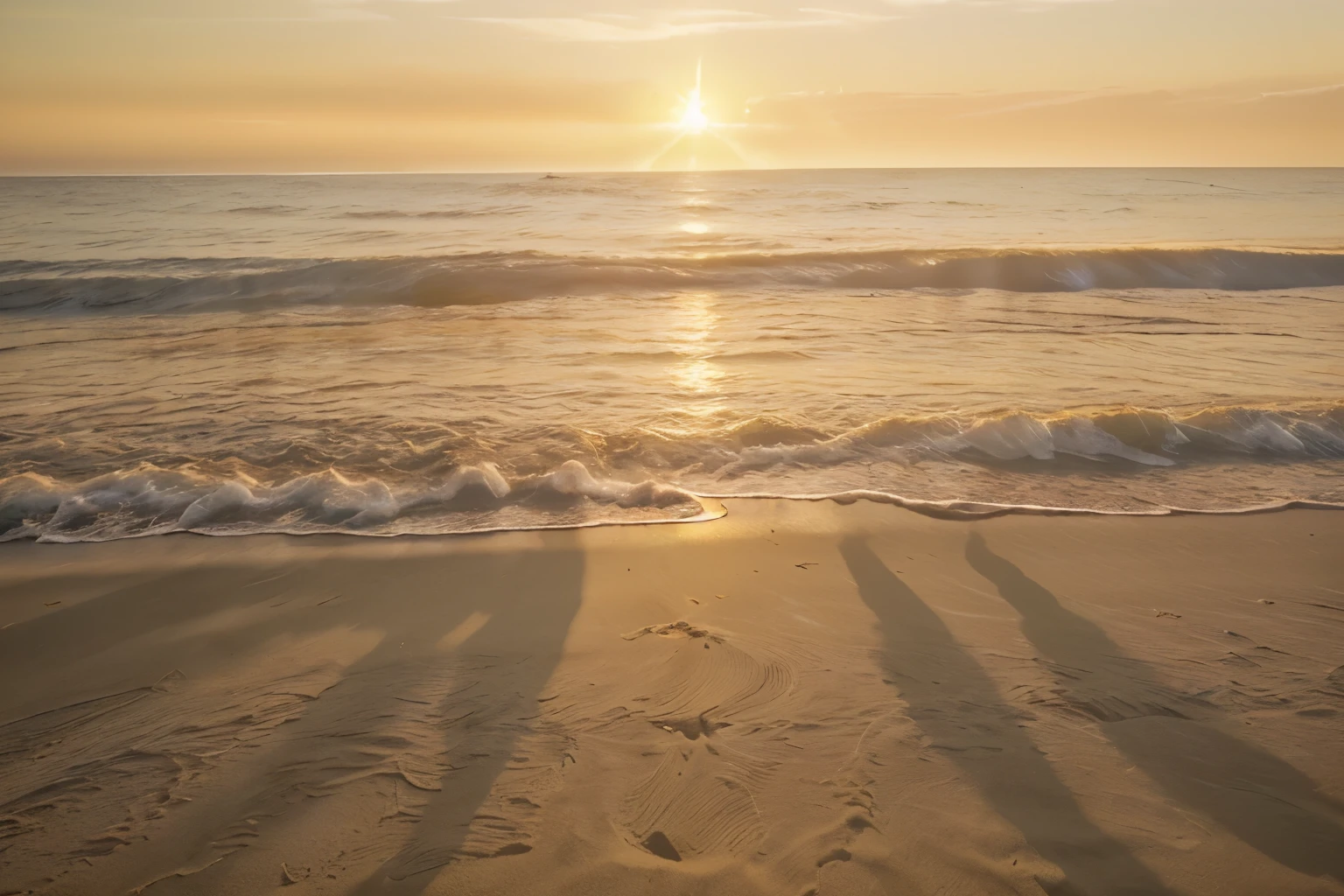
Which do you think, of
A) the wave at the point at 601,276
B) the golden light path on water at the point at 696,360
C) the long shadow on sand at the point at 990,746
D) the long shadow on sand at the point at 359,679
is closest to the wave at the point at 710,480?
the long shadow on sand at the point at 359,679

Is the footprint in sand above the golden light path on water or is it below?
below

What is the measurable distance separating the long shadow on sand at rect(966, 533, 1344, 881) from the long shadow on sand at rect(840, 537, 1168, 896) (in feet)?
1.07

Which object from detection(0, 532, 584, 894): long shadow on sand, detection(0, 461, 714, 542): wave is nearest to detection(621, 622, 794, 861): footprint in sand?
detection(0, 532, 584, 894): long shadow on sand

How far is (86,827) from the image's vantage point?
2301 mm

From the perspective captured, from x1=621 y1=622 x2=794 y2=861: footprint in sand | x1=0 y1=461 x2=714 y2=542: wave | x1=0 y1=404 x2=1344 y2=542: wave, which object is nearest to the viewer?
x1=621 y1=622 x2=794 y2=861: footprint in sand

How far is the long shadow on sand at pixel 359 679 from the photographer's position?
2.23 metres

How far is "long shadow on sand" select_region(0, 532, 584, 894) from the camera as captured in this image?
2.23 metres

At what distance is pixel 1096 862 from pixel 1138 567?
85.8 inches

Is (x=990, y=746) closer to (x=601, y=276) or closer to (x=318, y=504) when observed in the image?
(x=318, y=504)

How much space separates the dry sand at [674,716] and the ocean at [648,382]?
0.65m

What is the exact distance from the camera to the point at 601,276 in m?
14.7

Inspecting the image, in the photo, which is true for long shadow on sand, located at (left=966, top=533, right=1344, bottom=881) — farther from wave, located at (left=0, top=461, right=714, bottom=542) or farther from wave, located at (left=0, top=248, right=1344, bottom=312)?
wave, located at (left=0, top=248, right=1344, bottom=312)

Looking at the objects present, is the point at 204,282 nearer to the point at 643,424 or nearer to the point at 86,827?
the point at 643,424

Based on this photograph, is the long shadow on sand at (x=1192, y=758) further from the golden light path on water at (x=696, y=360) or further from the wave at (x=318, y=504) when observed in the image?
the golden light path on water at (x=696, y=360)
